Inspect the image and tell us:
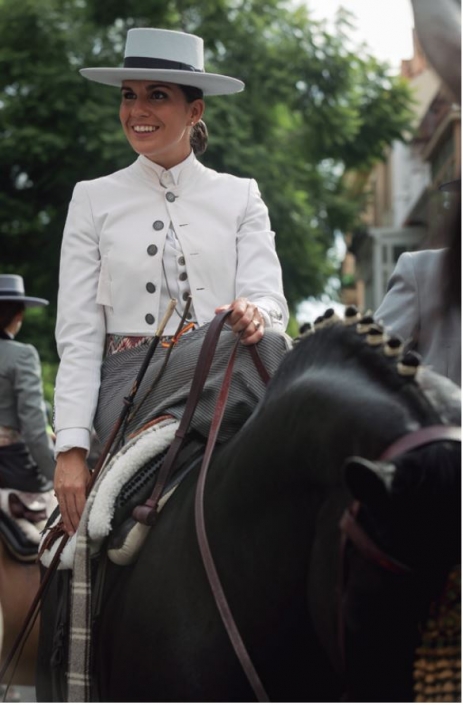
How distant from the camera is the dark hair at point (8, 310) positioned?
908cm

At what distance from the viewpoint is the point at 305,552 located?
3.46 meters

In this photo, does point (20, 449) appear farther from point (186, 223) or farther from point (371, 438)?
point (371, 438)

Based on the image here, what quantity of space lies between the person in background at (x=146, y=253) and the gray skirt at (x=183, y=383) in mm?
11

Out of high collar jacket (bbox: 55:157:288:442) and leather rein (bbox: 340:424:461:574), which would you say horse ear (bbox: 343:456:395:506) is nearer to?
leather rein (bbox: 340:424:461:574)

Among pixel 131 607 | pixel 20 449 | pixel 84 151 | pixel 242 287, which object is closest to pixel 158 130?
pixel 242 287

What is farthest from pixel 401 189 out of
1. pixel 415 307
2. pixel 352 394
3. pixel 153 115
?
pixel 352 394

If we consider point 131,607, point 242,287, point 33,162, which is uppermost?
point 242,287

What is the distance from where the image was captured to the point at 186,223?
15.8 feet

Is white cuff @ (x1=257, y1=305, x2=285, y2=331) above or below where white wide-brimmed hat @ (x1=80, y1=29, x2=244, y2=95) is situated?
below

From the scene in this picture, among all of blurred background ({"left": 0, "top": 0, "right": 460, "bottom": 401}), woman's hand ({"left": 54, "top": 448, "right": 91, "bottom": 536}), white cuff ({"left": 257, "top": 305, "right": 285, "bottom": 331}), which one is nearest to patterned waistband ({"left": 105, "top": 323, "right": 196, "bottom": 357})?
white cuff ({"left": 257, "top": 305, "right": 285, "bottom": 331})

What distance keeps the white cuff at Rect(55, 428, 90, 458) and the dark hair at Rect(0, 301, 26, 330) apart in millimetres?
4509

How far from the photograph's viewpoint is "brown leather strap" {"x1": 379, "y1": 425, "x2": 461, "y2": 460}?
9.68ft

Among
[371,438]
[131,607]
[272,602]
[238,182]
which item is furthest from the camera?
[238,182]

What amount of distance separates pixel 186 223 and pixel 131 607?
1421 mm
